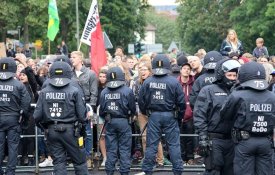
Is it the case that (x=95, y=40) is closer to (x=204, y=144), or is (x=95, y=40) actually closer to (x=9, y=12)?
(x=204, y=144)

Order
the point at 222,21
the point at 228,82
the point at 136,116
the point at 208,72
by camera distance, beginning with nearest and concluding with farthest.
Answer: the point at 228,82 < the point at 208,72 < the point at 136,116 < the point at 222,21

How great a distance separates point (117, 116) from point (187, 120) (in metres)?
1.96

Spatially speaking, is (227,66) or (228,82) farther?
(228,82)

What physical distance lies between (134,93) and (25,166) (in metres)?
2.69

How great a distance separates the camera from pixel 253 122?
966 centimetres

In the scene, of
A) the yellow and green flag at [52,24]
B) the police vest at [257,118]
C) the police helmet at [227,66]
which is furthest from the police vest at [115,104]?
the yellow and green flag at [52,24]

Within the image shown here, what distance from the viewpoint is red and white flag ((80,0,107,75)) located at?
15.9 meters

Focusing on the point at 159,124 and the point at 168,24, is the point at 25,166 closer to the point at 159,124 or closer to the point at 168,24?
the point at 159,124

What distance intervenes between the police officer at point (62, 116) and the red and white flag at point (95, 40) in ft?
14.3

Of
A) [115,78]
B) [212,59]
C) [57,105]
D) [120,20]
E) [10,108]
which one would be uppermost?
[120,20]

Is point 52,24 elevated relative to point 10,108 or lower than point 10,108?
elevated

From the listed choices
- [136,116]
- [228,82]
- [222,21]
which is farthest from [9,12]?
[228,82]

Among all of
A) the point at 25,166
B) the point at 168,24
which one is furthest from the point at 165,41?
the point at 25,166

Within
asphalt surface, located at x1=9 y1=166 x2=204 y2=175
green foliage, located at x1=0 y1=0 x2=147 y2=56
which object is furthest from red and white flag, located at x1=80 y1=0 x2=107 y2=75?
green foliage, located at x1=0 y1=0 x2=147 y2=56
